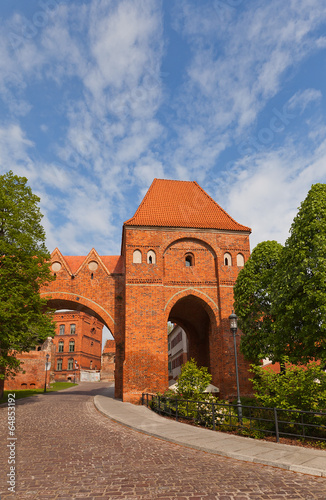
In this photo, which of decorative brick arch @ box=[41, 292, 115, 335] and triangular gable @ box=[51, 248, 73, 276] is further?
triangular gable @ box=[51, 248, 73, 276]

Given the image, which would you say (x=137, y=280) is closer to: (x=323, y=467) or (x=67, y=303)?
(x=67, y=303)

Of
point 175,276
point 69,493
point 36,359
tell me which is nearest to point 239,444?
point 69,493

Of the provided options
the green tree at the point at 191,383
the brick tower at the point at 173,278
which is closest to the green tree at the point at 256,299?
the brick tower at the point at 173,278

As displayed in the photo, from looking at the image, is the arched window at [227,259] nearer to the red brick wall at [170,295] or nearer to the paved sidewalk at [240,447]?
the red brick wall at [170,295]

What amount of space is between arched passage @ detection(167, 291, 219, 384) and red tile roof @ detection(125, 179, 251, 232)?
472 cm

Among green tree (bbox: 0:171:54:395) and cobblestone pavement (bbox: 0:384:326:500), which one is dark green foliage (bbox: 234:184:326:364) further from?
green tree (bbox: 0:171:54:395)

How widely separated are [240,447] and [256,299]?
36.0ft

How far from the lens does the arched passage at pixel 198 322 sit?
21844 mm

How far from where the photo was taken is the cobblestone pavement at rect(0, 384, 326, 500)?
207 inches

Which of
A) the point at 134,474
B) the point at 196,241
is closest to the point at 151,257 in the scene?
the point at 196,241

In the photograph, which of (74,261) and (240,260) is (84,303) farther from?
(240,260)

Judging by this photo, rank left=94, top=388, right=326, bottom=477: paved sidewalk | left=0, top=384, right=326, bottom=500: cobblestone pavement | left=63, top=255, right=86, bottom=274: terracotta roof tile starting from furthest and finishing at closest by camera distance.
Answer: left=63, top=255, right=86, bottom=274: terracotta roof tile < left=94, top=388, right=326, bottom=477: paved sidewalk < left=0, top=384, right=326, bottom=500: cobblestone pavement

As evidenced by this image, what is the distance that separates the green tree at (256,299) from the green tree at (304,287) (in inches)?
114

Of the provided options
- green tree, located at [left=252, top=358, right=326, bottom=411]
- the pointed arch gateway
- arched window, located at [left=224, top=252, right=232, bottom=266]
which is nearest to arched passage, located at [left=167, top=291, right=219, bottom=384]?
the pointed arch gateway
